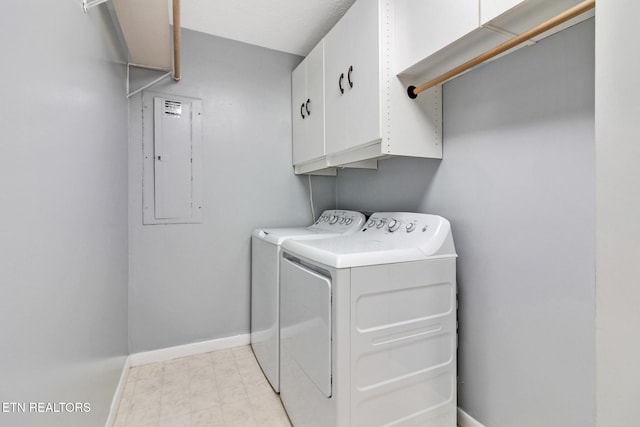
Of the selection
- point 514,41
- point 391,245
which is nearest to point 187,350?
point 391,245

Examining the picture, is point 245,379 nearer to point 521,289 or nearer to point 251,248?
point 251,248

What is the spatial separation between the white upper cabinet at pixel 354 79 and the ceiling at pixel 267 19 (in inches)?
10.6

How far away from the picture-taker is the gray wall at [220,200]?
6.86 feet

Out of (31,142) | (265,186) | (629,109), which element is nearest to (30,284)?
(31,142)

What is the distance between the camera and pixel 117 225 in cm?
167

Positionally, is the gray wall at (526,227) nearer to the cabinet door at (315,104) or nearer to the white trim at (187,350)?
the cabinet door at (315,104)

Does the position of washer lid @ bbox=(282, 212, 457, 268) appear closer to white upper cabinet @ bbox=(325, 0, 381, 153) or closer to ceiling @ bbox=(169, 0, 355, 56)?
white upper cabinet @ bbox=(325, 0, 381, 153)

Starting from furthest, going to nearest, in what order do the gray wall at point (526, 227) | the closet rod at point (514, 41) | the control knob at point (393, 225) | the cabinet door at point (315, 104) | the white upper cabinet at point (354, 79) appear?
the cabinet door at point (315, 104), the control knob at point (393, 225), the white upper cabinet at point (354, 79), the gray wall at point (526, 227), the closet rod at point (514, 41)

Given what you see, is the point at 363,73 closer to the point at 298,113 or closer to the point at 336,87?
the point at 336,87

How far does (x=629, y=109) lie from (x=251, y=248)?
2.21 meters

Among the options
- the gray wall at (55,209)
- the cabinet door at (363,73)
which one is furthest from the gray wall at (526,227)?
the gray wall at (55,209)

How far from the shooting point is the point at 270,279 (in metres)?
1.83

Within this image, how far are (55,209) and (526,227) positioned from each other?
5.55 ft

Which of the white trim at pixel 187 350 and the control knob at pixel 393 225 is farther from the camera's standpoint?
the white trim at pixel 187 350
